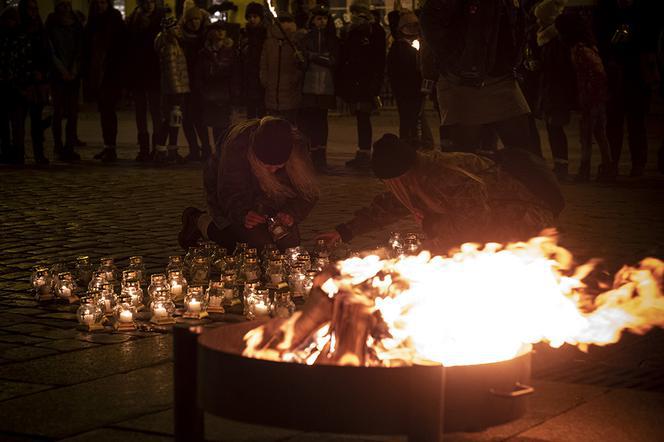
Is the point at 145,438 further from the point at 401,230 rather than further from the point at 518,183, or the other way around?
the point at 401,230

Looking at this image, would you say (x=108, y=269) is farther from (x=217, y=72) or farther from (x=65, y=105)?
(x=65, y=105)

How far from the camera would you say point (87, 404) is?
496 cm

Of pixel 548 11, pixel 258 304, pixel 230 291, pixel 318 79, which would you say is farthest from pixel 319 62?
pixel 258 304

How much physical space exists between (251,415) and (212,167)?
5.07 m

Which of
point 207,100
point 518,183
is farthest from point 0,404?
point 207,100

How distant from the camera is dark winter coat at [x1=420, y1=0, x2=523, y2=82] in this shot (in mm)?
8180

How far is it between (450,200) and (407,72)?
896 cm

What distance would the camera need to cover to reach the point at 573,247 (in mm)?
9008

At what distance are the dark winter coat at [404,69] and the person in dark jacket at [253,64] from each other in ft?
5.53

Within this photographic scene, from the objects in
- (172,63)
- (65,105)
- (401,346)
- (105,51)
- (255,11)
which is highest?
(255,11)

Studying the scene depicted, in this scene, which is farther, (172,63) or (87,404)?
(172,63)

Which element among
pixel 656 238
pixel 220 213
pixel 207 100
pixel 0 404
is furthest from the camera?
pixel 207 100

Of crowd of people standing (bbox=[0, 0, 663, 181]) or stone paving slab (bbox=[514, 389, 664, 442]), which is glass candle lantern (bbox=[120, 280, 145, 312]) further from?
crowd of people standing (bbox=[0, 0, 663, 181])

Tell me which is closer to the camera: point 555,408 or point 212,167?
point 555,408
